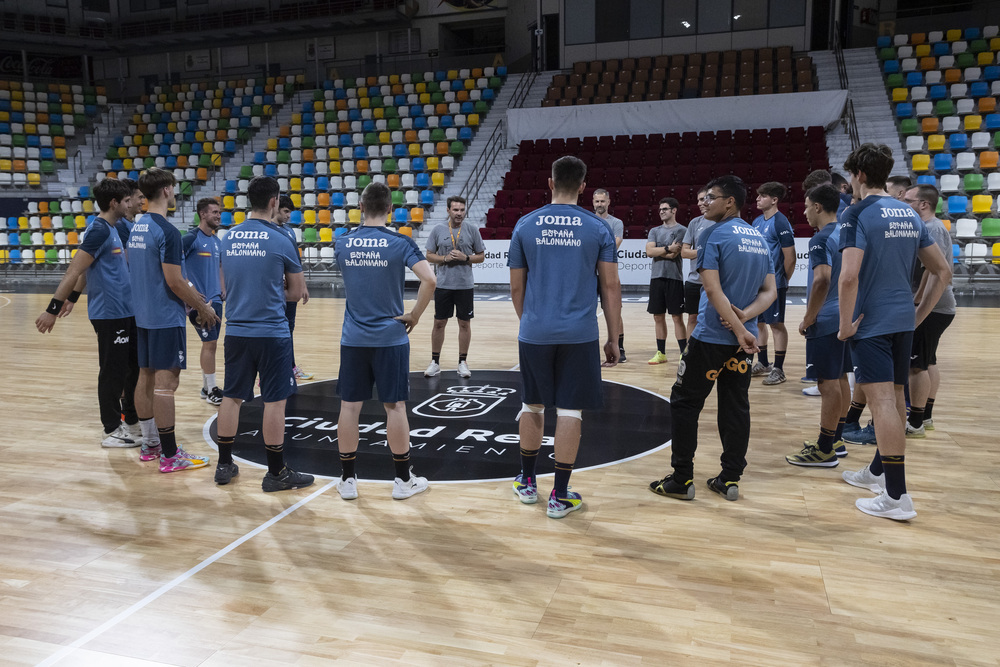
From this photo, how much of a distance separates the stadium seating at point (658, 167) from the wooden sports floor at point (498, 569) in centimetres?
1050

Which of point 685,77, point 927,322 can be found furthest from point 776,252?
point 685,77

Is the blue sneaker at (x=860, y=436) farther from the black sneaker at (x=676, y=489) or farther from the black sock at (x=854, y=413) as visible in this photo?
the black sneaker at (x=676, y=489)

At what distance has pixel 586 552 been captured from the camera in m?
3.35

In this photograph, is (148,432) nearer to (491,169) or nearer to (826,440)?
(826,440)

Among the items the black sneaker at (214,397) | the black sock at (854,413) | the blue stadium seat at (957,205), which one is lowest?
the black sneaker at (214,397)

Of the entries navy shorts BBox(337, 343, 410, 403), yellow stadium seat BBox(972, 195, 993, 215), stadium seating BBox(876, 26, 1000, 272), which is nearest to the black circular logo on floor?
navy shorts BBox(337, 343, 410, 403)

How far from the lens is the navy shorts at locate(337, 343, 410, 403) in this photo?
3885mm

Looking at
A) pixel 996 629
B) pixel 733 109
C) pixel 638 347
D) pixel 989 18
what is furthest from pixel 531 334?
pixel 989 18

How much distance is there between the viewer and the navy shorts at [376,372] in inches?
153

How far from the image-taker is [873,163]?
359 centimetres

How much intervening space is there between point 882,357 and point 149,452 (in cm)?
448

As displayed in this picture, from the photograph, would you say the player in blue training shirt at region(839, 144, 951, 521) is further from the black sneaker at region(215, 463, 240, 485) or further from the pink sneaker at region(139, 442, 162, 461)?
the pink sneaker at region(139, 442, 162, 461)

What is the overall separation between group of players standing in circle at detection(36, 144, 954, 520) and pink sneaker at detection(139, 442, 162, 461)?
0.04ft

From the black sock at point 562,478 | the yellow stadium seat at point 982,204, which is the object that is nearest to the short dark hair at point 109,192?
the black sock at point 562,478
